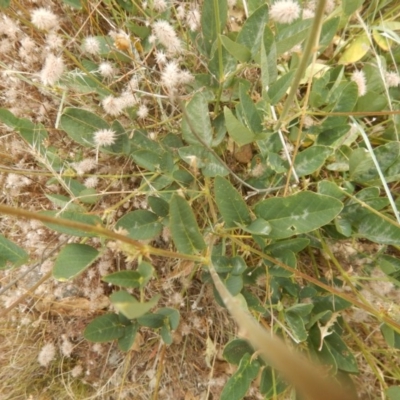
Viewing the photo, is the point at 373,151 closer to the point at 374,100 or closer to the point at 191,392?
the point at 374,100

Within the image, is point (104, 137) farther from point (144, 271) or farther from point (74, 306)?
point (74, 306)

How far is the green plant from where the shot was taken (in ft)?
2.80

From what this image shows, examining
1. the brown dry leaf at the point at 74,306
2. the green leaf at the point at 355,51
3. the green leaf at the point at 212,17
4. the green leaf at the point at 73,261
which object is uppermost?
the green leaf at the point at 212,17

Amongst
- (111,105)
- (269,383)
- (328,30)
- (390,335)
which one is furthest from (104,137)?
(390,335)

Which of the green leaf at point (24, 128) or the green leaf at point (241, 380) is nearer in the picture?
the green leaf at point (241, 380)

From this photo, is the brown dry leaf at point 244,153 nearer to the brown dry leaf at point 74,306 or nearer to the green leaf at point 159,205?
the green leaf at point 159,205

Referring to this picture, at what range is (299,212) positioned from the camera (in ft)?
2.72

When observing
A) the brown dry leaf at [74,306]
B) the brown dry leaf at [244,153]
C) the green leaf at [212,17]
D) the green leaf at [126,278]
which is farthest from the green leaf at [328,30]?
the brown dry leaf at [74,306]

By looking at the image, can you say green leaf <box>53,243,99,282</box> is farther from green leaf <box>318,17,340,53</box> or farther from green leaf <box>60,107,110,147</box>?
green leaf <box>318,17,340,53</box>

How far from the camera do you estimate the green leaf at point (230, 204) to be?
0.84 m

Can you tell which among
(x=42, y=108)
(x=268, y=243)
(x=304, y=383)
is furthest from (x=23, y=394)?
(x=304, y=383)

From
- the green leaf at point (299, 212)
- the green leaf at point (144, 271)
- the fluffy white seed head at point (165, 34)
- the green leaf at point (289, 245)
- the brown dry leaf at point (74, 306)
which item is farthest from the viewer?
the brown dry leaf at point (74, 306)

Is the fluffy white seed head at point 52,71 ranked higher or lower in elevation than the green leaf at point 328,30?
higher

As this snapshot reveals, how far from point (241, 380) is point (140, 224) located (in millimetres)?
426
